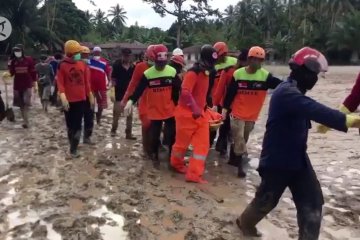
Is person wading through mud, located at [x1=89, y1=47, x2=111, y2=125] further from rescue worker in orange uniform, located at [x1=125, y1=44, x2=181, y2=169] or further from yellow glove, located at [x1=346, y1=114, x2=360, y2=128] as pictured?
yellow glove, located at [x1=346, y1=114, x2=360, y2=128]

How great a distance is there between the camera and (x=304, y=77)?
3979 mm

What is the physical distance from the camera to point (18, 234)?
4.48 meters

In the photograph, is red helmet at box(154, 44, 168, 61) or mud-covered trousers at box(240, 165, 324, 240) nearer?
mud-covered trousers at box(240, 165, 324, 240)

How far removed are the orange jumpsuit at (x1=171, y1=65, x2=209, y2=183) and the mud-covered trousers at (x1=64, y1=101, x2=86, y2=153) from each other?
6.72 feet

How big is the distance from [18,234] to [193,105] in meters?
2.63

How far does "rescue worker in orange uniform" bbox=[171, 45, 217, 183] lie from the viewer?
249 inches

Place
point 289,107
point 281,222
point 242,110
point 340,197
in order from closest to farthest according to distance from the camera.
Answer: point 289,107
point 281,222
point 340,197
point 242,110

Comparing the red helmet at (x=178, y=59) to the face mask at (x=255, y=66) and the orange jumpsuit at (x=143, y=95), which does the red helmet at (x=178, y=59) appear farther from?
the face mask at (x=255, y=66)

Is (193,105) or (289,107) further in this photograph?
(193,105)

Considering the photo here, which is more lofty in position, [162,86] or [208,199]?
[162,86]

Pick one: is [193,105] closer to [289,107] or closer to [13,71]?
[289,107]

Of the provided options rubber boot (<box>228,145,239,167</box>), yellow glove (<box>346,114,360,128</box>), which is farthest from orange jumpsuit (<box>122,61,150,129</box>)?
yellow glove (<box>346,114,360,128</box>)

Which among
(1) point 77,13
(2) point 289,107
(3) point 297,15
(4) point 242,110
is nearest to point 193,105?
(4) point 242,110

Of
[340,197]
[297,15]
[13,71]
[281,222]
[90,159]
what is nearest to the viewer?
[281,222]
